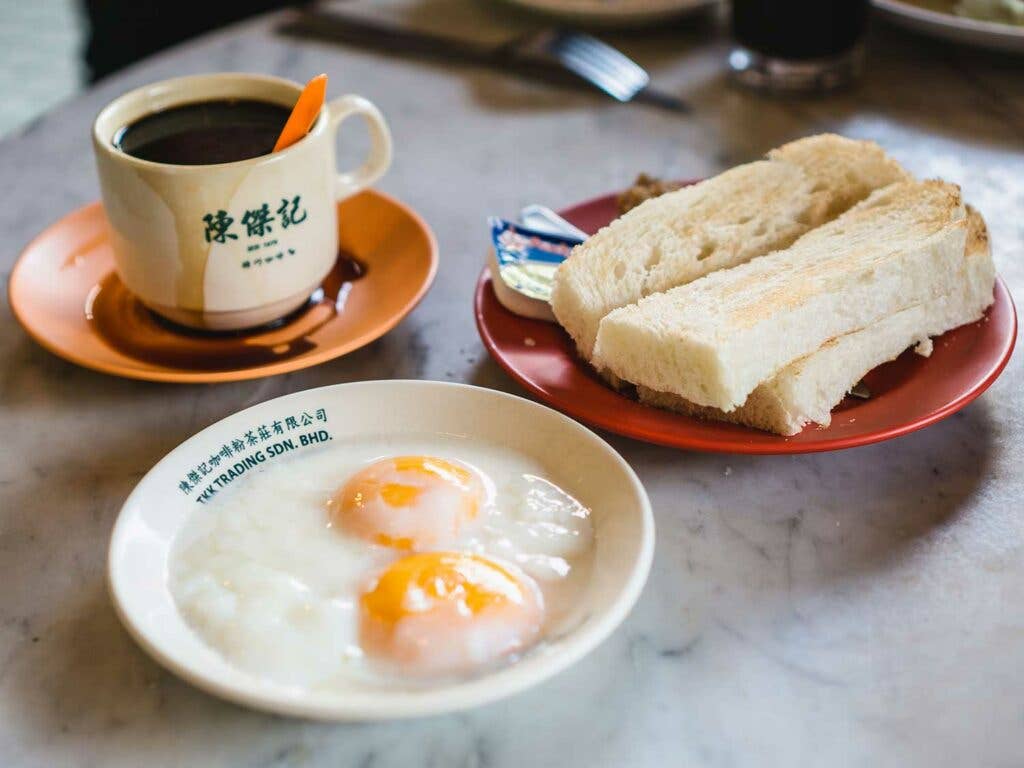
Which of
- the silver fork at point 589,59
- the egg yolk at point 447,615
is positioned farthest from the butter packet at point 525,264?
the silver fork at point 589,59

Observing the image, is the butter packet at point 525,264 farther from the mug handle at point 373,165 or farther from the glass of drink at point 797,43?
the glass of drink at point 797,43

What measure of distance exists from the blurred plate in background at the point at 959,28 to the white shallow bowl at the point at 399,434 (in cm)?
124

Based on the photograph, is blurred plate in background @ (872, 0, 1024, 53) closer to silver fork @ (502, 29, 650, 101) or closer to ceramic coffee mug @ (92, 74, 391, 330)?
silver fork @ (502, 29, 650, 101)

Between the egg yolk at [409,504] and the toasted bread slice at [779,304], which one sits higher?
the toasted bread slice at [779,304]

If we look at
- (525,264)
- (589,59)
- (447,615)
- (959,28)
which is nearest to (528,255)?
(525,264)

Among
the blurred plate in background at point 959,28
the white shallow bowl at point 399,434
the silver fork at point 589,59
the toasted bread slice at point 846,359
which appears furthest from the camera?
the silver fork at point 589,59

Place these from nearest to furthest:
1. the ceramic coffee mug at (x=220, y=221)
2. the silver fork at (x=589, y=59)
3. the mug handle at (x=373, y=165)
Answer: the ceramic coffee mug at (x=220, y=221)
the mug handle at (x=373, y=165)
the silver fork at (x=589, y=59)

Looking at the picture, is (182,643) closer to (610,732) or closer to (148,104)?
(610,732)

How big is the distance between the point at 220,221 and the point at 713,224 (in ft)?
1.97

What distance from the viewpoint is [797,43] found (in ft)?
6.15

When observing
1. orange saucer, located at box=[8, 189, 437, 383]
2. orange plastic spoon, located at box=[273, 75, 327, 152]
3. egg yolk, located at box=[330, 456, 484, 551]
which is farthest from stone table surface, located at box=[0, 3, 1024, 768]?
orange plastic spoon, located at box=[273, 75, 327, 152]

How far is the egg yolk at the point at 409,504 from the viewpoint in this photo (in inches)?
36.4

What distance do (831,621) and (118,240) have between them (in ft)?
2.90

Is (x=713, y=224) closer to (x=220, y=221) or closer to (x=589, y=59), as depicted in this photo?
(x=220, y=221)
